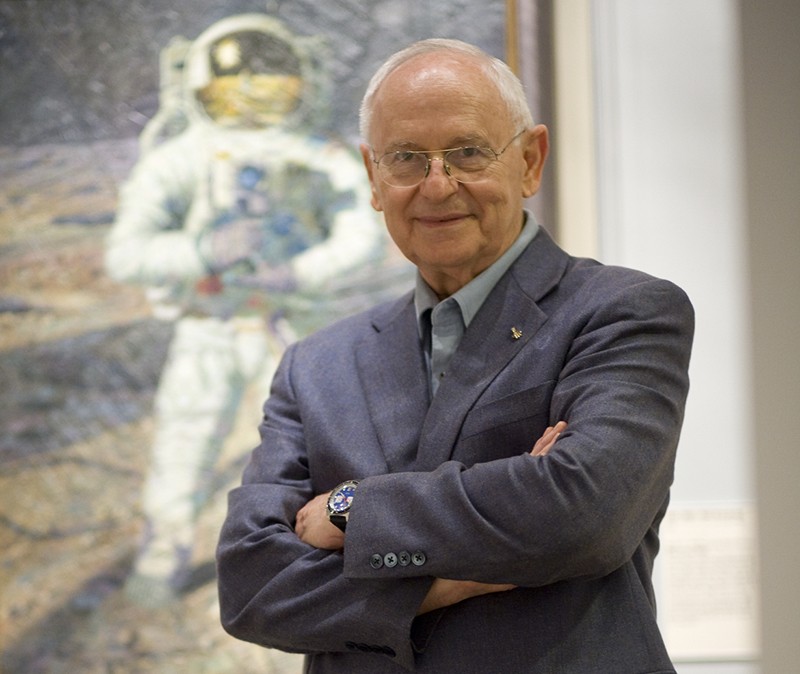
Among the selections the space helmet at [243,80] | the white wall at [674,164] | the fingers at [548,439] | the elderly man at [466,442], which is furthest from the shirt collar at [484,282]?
the space helmet at [243,80]

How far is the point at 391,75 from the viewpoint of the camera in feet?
8.63

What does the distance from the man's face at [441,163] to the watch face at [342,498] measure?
0.59 m

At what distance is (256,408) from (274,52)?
4.32 ft

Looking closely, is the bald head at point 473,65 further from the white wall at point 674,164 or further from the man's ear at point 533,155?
the white wall at point 674,164

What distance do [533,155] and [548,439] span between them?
849mm

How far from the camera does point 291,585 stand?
7.70ft

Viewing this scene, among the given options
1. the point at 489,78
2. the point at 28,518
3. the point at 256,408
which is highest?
the point at 489,78

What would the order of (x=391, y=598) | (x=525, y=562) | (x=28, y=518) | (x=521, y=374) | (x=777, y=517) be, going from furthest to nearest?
(x=28, y=518), (x=521, y=374), (x=391, y=598), (x=525, y=562), (x=777, y=517)

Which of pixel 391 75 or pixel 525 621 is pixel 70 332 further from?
pixel 525 621

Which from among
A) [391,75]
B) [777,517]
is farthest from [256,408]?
[777,517]

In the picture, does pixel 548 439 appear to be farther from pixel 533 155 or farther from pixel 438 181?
pixel 533 155

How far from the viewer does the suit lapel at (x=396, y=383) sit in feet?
8.16

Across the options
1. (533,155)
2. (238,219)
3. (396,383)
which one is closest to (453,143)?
(533,155)

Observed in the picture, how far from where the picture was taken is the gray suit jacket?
2094 millimetres
